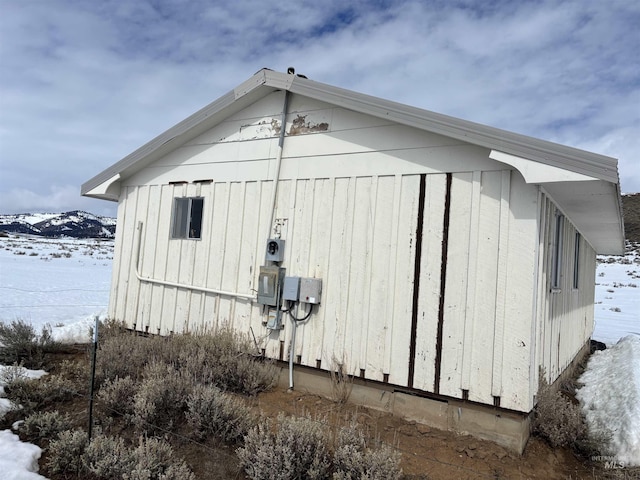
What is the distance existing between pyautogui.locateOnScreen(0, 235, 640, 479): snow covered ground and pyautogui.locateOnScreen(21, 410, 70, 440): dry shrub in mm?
140

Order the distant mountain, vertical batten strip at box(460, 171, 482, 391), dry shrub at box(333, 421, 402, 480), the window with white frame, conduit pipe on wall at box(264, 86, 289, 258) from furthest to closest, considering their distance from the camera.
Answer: the distant mountain → the window with white frame → conduit pipe on wall at box(264, 86, 289, 258) → vertical batten strip at box(460, 171, 482, 391) → dry shrub at box(333, 421, 402, 480)

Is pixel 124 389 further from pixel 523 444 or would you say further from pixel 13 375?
pixel 523 444

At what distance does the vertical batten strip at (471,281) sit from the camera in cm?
468

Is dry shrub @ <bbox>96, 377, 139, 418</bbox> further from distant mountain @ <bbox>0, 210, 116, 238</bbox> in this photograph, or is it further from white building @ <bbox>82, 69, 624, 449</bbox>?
distant mountain @ <bbox>0, 210, 116, 238</bbox>

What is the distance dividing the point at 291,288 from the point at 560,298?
3.79m

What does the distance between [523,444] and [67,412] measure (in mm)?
4868

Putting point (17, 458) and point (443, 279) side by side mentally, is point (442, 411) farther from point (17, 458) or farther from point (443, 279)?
point (17, 458)

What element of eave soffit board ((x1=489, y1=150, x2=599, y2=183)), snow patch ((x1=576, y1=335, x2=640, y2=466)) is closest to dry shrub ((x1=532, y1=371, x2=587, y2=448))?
snow patch ((x1=576, y1=335, x2=640, y2=466))

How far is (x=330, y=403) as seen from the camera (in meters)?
5.39

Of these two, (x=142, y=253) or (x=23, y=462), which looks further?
(x=142, y=253)

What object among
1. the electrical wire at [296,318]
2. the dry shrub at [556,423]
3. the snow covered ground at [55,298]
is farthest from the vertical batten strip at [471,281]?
the snow covered ground at [55,298]

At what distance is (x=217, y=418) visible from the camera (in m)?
4.19

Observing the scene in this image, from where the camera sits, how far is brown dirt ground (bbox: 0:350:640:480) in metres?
3.90

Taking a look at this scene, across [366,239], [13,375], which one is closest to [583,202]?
[366,239]
